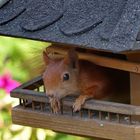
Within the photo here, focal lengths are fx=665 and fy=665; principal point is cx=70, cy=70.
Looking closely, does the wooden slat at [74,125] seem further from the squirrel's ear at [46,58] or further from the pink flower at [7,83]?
the pink flower at [7,83]

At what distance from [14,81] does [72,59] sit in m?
1.44

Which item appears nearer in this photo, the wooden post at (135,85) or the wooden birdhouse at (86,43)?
the wooden birdhouse at (86,43)

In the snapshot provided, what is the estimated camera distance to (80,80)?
8.63 ft

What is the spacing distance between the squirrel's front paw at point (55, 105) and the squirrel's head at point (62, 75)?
0.03 metres

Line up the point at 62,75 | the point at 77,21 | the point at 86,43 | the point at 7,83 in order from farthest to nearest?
the point at 7,83 < the point at 62,75 < the point at 77,21 < the point at 86,43

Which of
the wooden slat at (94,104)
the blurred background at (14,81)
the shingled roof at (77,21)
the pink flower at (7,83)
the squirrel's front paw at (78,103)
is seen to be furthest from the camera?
the pink flower at (7,83)

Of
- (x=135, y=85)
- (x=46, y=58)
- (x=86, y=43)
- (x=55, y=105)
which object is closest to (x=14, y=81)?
(x=46, y=58)

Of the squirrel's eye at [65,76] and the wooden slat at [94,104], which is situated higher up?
the squirrel's eye at [65,76]

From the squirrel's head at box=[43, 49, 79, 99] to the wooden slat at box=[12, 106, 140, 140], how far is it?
3.8 inches

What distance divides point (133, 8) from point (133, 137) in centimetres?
46

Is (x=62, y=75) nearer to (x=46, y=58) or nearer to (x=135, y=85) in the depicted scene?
(x=46, y=58)

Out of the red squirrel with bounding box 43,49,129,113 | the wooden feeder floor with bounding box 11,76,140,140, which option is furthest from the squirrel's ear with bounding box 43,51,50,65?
the wooden feeder floor with bounding box 11,76,140,140

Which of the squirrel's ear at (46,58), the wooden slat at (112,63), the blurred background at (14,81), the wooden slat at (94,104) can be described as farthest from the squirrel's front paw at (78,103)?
the blurred background at (14,81)

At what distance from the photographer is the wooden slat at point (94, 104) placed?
233 cm
